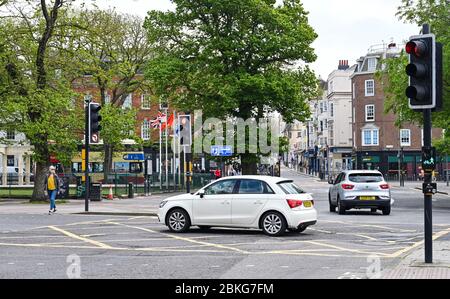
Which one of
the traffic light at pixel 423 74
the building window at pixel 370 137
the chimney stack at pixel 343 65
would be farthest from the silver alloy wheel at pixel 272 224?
the chimney stack at pixel 343 65

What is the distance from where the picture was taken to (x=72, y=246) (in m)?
14.9

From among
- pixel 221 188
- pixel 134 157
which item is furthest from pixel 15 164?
pixel 221 188

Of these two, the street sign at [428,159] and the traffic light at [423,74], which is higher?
the traffic light at [423,74]

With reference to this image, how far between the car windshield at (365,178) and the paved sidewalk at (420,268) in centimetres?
1162

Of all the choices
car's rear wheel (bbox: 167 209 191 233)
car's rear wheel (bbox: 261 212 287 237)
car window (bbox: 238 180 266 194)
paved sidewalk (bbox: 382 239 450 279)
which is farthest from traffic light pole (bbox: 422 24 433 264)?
car's rear wheel (bbox: 167 209 191 233)

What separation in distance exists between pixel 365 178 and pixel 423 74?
14.3 metres

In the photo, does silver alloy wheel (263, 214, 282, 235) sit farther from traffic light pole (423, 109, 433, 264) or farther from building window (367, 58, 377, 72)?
building window (367, 58, 377, 72)

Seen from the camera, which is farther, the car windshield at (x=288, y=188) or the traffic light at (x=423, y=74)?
the car windshield at (x=288, y=188)

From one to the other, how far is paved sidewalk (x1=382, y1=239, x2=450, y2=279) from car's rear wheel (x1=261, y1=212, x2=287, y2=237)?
401 cm

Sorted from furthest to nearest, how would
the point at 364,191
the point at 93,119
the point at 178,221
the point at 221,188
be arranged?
the point at 93,119 < the point at 364,191 < the point at 178,221 < the point at 221,188

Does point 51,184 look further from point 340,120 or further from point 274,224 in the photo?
point 340,120

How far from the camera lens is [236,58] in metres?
41.4

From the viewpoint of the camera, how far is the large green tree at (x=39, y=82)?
31797 mm

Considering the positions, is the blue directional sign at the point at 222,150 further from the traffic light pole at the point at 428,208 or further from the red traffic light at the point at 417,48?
the red traffic light at the point at 417,48
